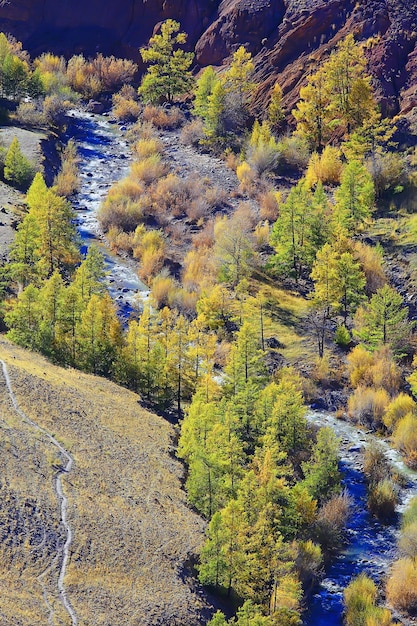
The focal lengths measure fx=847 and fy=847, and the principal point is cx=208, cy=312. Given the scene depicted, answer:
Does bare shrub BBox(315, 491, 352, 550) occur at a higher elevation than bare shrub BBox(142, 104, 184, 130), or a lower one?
lower

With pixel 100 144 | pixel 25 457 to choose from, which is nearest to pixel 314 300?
pixel 25 457

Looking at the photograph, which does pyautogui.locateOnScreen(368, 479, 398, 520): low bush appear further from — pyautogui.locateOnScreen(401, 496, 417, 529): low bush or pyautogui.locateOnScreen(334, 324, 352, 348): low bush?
pyautogui.locateOnScreen(334, 324, 352, 348): low bush

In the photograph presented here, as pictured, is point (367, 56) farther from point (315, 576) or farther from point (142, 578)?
point (142, 578)

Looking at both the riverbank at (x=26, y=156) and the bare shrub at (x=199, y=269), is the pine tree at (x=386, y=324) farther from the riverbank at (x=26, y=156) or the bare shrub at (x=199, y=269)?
the riverbank at (x=26, y=156)

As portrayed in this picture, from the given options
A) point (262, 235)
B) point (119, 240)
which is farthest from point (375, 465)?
point (119, 240)

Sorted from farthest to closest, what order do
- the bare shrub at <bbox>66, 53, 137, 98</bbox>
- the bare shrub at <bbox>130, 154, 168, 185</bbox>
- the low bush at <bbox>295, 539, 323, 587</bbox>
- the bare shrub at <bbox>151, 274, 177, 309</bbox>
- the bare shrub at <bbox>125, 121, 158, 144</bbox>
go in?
1. the bare shrub at <bbox>66, 53, 137, 98</bbox>
2. the bare shrub at <bbox>125, 121, 158, 144</bbox>
3. the bare shrub at <bbox>130, 154, 168, 185</bbox>
4. the bare shrub at <bbox>151, 274, 177, 309</bbox>
5. the low bush at <bbox>295, 539, 323, 587</bbox>

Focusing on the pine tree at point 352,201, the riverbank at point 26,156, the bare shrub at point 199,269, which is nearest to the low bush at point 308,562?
the bare shrub at point 199,269

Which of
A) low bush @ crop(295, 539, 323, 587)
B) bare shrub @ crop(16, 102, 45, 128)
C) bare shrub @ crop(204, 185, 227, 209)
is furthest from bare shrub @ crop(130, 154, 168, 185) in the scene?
low bush @ crop(295, 539, 323, 587)
